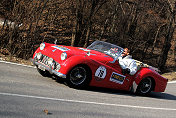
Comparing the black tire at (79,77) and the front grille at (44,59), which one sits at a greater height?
the front grille at (44,59)

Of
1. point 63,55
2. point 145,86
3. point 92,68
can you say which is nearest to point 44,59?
point 63,55

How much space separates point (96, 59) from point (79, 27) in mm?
14461

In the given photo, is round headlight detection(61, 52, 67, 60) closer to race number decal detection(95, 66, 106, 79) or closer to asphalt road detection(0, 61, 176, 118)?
asphalt road detection(0, 61, 176, 118)

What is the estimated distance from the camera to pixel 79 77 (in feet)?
29.1

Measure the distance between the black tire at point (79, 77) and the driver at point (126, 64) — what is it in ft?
5.24

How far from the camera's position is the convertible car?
8672mm

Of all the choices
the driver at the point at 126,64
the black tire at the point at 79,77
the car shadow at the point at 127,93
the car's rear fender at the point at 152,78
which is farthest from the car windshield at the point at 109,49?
the black tire at the point at 79,77

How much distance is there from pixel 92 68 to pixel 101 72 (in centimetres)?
42

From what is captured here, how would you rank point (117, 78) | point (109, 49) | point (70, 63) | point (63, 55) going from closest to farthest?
point (70, 63)
point (63, 55)
point (117, 78)
point (109, 49)

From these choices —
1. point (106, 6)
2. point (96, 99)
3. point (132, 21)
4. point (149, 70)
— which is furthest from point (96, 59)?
point (132, 21)

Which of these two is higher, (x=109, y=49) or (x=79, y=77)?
(x=109, y=49)

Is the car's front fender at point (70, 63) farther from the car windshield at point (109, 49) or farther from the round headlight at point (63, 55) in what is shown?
the car windshield at point (109, 49)

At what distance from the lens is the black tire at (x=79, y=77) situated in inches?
344

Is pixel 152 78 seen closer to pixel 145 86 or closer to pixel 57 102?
pixel 145 86
